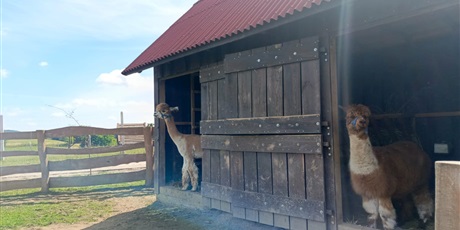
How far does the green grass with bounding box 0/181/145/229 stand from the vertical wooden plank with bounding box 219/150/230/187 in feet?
9.20

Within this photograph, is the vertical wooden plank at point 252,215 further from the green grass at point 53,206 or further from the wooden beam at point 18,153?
the wooden beam at point 18,153

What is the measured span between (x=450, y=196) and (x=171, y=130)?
6.21 metres

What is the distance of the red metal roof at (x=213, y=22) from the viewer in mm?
4336

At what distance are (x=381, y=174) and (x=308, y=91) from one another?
130cm

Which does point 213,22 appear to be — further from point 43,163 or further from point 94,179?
point 43,163

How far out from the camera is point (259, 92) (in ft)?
15.6

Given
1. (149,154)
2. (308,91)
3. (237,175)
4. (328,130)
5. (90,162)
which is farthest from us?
(149,154)

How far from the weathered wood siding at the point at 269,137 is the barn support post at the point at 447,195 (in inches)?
103

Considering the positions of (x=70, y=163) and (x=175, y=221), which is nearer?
(x=175, y=221)

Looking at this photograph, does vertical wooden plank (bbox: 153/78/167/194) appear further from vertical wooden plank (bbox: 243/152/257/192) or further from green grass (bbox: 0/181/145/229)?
vertical wooden plank (bbox: 243/152/257/192)

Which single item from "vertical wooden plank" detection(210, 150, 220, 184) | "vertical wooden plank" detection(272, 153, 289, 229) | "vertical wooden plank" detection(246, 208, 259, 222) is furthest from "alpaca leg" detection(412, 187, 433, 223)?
"vertical wooden plank" detection(210, 150, 220, 184)

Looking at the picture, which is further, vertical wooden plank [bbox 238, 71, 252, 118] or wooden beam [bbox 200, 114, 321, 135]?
vertical wooden plank [bbox 238, 71, 252, 118]

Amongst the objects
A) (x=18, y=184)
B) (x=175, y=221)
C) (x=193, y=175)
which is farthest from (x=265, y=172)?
(x=18, y=184)

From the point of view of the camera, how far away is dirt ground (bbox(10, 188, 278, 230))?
5.54 meters
